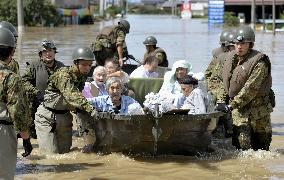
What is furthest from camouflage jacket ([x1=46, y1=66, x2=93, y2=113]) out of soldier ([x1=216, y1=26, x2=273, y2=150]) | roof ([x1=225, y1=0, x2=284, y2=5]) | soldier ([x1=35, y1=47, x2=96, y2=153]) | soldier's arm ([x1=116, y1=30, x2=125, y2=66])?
roof ([x1=225, y1=0, x2=284, y2=5])

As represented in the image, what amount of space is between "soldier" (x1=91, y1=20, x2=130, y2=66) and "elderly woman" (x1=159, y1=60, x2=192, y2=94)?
3587 mm

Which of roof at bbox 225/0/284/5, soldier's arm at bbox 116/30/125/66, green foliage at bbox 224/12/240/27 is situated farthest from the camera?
roof at bbox 225/0/284/5

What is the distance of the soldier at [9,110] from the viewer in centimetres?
556

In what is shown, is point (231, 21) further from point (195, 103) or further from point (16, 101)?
point (16, 101)

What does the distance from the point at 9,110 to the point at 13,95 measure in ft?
0.45

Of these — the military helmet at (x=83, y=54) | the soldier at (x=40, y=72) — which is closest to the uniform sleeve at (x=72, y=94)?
the military helmet at (x=83, y=54)

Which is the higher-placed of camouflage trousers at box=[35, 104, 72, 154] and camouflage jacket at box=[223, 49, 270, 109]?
camouflage jacket at box=[223, 49, 270, 109]

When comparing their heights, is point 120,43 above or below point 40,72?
above

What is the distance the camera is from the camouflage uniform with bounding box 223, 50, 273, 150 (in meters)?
8.04

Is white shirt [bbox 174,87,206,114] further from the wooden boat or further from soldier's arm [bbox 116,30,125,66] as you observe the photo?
soldier's arm [bbox 116,30,125,66]

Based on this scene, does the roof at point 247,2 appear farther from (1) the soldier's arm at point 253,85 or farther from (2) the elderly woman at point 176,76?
(1) the soldier's arm at point 253,85

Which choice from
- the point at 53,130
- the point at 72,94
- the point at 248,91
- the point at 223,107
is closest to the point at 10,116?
the point at 72,94

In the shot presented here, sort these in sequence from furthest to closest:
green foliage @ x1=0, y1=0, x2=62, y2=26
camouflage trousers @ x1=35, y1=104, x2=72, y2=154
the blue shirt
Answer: green foliage @ x1=0, y1=0, x2=62, y2=26, camouflage trousers @ x1=35, y1=104, x2=72, y2=154, the blue shirt

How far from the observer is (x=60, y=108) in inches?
330
